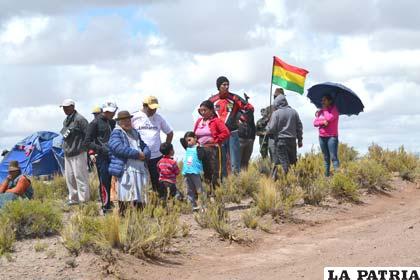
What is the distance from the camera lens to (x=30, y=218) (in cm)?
1081

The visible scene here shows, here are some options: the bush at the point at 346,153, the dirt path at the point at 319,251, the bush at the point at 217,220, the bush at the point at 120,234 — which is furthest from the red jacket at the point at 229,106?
the bush at the point at 346,153

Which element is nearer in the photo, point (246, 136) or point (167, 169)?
point (167, 169)

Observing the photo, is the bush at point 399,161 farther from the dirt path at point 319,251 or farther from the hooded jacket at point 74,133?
the hooded jacket at point 74,133

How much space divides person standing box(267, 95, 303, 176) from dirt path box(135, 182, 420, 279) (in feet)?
4.60

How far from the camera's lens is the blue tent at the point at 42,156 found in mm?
20969

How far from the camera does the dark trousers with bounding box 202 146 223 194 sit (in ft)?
41.4

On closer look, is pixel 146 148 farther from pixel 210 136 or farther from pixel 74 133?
pixel 74 133

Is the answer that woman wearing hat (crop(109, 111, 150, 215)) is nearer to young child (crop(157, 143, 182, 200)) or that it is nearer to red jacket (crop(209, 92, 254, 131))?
young child (crop(157, 143, 182, 200))

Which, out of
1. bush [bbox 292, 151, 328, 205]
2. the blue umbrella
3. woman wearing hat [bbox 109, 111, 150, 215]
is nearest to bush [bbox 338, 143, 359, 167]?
the blue umbrella

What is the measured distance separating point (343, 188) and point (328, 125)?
4.74 ft

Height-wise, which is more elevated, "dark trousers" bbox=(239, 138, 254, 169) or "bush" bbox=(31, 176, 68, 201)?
"dark trousers" bbox=(239, 138, 254, 169)

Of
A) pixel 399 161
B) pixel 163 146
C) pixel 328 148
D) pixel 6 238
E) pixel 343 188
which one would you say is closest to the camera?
pixel 6 238

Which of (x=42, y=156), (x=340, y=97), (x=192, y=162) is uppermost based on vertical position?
(x=340, y=97)

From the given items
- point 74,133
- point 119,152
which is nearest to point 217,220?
point 119,152
